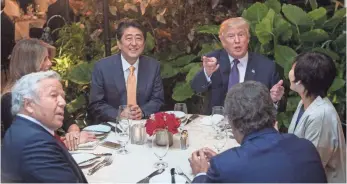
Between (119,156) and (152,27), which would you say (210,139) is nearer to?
(119,156)

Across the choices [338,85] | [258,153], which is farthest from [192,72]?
[258,153]

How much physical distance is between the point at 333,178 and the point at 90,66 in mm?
A: 2702

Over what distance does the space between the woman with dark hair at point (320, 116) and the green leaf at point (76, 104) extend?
2526 mm

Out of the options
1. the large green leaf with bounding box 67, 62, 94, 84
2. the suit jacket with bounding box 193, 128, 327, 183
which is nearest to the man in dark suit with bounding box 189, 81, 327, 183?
the suit jacket with bounding box 193, 128, 327, 183

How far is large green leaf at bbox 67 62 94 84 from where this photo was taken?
4559 millimetres

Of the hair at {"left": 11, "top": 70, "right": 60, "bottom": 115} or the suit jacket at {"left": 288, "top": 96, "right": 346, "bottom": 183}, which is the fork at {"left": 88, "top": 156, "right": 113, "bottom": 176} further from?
the suit jacket at {"left": 288, "top": 96, "right": 346, "bottom": 183}

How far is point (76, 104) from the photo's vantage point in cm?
464

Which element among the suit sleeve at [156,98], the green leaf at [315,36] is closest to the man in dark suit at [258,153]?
the suit sleeve at [156,98]

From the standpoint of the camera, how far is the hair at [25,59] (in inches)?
116

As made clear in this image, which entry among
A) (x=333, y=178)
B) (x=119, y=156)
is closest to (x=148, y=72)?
A: (x=119, y=156)

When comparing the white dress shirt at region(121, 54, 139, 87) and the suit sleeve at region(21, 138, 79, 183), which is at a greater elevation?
the white dress shirt at region(121, 54, 139, 87)

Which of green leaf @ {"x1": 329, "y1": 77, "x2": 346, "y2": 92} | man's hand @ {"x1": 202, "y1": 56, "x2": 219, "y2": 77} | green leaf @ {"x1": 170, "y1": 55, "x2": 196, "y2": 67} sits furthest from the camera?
green leaf @ {"x1": 170, "y1": 55, "x2": 196, "y2": 67}

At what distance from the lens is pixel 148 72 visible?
12.3 ft

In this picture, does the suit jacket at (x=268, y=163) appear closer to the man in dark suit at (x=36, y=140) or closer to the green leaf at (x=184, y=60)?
the man in dark suit at (x=36, y=140)
